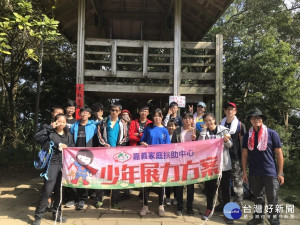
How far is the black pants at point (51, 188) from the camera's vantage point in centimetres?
390

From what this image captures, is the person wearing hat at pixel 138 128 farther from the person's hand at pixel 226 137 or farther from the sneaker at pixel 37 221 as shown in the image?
the sneaker at pixel 37 221

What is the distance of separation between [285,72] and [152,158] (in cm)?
808

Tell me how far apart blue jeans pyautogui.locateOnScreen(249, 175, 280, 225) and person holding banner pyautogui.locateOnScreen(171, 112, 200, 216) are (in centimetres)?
104

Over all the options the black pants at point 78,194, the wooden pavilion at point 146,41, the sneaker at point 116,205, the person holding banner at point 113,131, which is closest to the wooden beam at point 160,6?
the wooden pavilion at point 146,41

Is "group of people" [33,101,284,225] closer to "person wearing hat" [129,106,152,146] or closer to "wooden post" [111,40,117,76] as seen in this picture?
"person wearing hat" [129,106,152,146]

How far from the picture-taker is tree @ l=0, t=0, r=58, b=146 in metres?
4.27

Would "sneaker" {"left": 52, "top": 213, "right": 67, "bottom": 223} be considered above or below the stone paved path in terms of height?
above

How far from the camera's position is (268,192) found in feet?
12.6

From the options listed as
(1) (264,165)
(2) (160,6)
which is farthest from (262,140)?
(2) (160,6)

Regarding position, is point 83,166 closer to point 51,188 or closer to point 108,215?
point 51,188

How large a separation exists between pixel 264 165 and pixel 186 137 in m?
1.36

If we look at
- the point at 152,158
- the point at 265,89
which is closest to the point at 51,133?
the point at 152,158

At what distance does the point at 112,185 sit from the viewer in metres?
4.16

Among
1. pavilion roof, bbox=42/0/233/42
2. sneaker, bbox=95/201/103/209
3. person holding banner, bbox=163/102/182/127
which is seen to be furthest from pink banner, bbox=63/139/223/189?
pavilion roof, bbox=42/0/233/42
